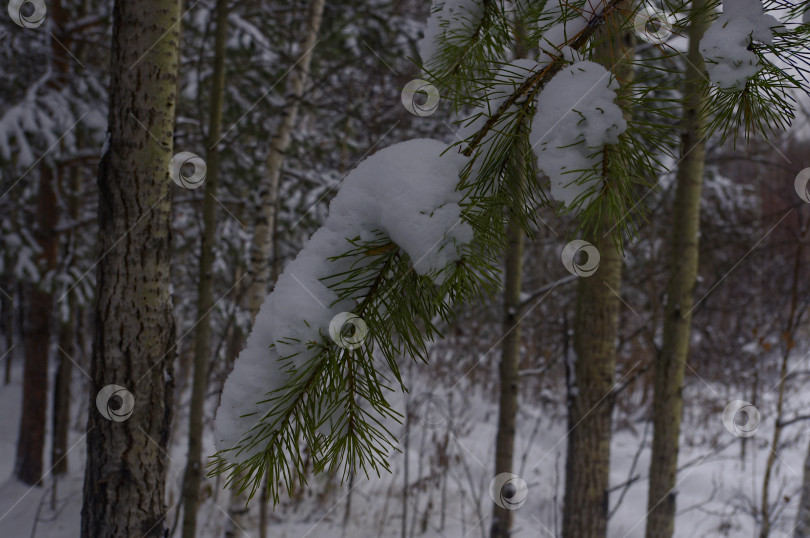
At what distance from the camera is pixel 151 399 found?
179 cm

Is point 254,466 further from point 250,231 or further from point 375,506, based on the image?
point 375,506

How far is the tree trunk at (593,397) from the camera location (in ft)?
10.4

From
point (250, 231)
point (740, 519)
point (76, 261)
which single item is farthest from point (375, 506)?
point (76, 261)

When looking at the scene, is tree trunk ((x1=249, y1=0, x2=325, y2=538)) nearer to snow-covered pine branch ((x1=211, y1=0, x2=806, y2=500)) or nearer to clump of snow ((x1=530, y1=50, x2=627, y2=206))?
snow-covered pine branch ((x1=211, y1=0, x2=806, y2=500))

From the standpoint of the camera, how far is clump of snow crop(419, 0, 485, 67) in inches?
51.7

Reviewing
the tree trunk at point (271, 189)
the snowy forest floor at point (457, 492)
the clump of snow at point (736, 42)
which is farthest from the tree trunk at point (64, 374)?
the clump of snow at point (736, 42)

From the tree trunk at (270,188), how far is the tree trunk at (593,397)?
2234mm

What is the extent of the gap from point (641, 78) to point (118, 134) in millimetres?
1660

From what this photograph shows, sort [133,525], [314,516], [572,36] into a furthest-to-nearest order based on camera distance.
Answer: [314,516] → [133,525] → [572,36]

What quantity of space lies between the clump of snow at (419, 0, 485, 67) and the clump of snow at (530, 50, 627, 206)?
0.60 m

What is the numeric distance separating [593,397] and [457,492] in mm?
3854

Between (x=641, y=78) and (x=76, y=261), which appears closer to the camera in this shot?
(x=641, y=78)

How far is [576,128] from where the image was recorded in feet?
2.56

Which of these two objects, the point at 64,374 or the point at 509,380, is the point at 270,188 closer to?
the point at 509,380
